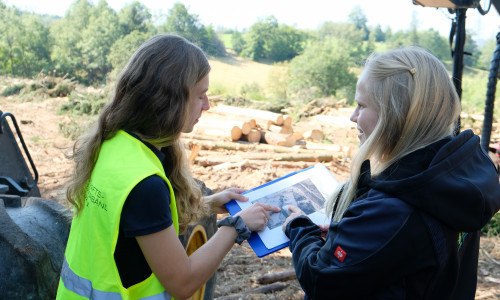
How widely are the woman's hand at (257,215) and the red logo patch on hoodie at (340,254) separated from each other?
62 centimetres

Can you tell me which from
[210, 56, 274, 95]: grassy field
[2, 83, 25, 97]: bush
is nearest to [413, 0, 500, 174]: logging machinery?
[2, 83, 25, 97]: bush

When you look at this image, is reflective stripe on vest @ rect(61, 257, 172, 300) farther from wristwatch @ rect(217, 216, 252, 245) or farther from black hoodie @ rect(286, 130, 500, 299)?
black hoodie @ rect(286, 130, 500, 299)

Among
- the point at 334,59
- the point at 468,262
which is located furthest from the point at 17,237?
the point at 334,59

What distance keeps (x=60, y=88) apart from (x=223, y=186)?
12.2 m

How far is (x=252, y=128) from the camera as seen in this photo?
1280 centimetres

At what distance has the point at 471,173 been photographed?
1.36m

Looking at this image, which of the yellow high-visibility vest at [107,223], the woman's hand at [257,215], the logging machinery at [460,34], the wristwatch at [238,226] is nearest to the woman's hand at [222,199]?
the woman's hand at [257,215]

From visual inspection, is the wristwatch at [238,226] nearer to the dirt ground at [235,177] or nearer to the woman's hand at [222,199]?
the woman's hand at [222,199]

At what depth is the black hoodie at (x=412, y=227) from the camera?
1296mm

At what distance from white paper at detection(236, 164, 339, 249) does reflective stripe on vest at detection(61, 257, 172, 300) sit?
2.02ft

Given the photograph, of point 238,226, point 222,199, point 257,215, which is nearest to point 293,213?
point 257,215

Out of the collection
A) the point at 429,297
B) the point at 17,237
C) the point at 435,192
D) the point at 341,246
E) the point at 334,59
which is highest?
the point at 435,192

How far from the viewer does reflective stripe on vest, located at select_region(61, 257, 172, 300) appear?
1.57 m

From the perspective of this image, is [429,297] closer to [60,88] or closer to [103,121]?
[103,121]
